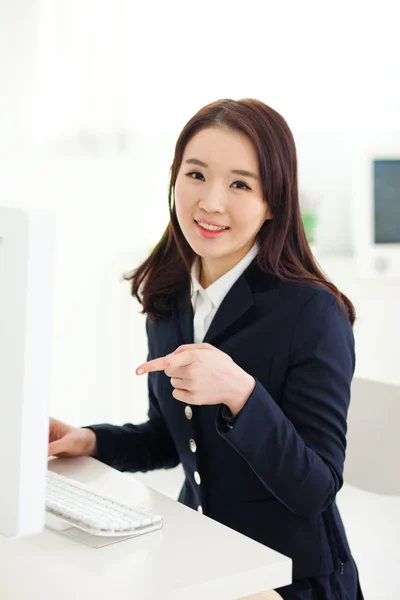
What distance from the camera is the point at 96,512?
42.4 inches

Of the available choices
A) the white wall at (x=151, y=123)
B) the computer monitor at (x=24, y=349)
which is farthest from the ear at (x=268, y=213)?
the white wall at (x=151, y=123)

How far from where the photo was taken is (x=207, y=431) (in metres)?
1.39

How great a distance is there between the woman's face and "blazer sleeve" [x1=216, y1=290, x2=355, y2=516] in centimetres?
16

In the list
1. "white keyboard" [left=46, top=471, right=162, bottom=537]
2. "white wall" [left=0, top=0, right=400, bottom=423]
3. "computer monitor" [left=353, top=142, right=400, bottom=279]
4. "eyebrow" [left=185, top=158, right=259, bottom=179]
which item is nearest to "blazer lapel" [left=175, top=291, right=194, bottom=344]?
"eyebrow" [left=185, top=158, right=259, bottom=179]

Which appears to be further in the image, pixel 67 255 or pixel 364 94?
pixel 67 255

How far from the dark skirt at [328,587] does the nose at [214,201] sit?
55 cm

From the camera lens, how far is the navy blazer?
4.00ft

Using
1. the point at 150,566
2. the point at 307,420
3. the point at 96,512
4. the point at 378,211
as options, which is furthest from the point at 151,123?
the point at 150,566

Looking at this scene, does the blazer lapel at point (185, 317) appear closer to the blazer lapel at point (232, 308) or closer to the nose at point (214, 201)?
the blazer lapel at point (232, 308)

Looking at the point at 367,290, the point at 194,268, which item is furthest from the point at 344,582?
the point at 367,290

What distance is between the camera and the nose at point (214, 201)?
4.39 feet

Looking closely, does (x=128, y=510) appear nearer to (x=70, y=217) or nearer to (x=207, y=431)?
(x=207, y=431)

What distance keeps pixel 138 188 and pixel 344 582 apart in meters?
2.42

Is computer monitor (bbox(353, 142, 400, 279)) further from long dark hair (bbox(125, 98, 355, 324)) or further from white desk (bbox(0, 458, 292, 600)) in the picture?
white desk (bbox(0, 458, 292, 600))
